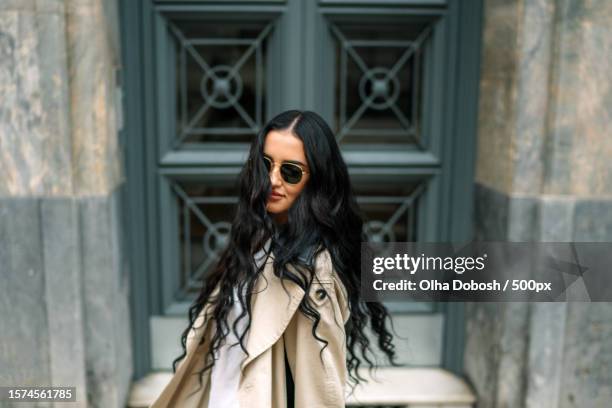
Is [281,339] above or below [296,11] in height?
below

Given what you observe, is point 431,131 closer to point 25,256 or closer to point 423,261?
point 423,261

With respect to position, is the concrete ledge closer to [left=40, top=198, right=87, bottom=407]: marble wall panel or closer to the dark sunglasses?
[left=40, top=198, right=87, bottom=407]: marble wall panel

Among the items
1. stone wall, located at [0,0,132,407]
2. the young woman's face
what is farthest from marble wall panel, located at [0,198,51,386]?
the young woman's face

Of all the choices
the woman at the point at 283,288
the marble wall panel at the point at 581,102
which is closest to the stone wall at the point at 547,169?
the marble wall panel at the point at 581,102

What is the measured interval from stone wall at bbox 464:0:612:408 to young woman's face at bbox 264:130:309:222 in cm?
147

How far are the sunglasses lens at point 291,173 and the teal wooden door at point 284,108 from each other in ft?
4.82

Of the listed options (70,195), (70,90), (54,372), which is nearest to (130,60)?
(70,90)

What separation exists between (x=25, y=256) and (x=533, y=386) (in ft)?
8.72

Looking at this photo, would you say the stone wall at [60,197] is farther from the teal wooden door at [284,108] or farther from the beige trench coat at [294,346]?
the beige trench coat at [294,346]

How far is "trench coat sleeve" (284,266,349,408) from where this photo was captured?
227 cm

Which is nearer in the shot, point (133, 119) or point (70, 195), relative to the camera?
point (70, 195)

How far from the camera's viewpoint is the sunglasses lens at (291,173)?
7.81 feet

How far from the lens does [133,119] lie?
3730 millimetres
